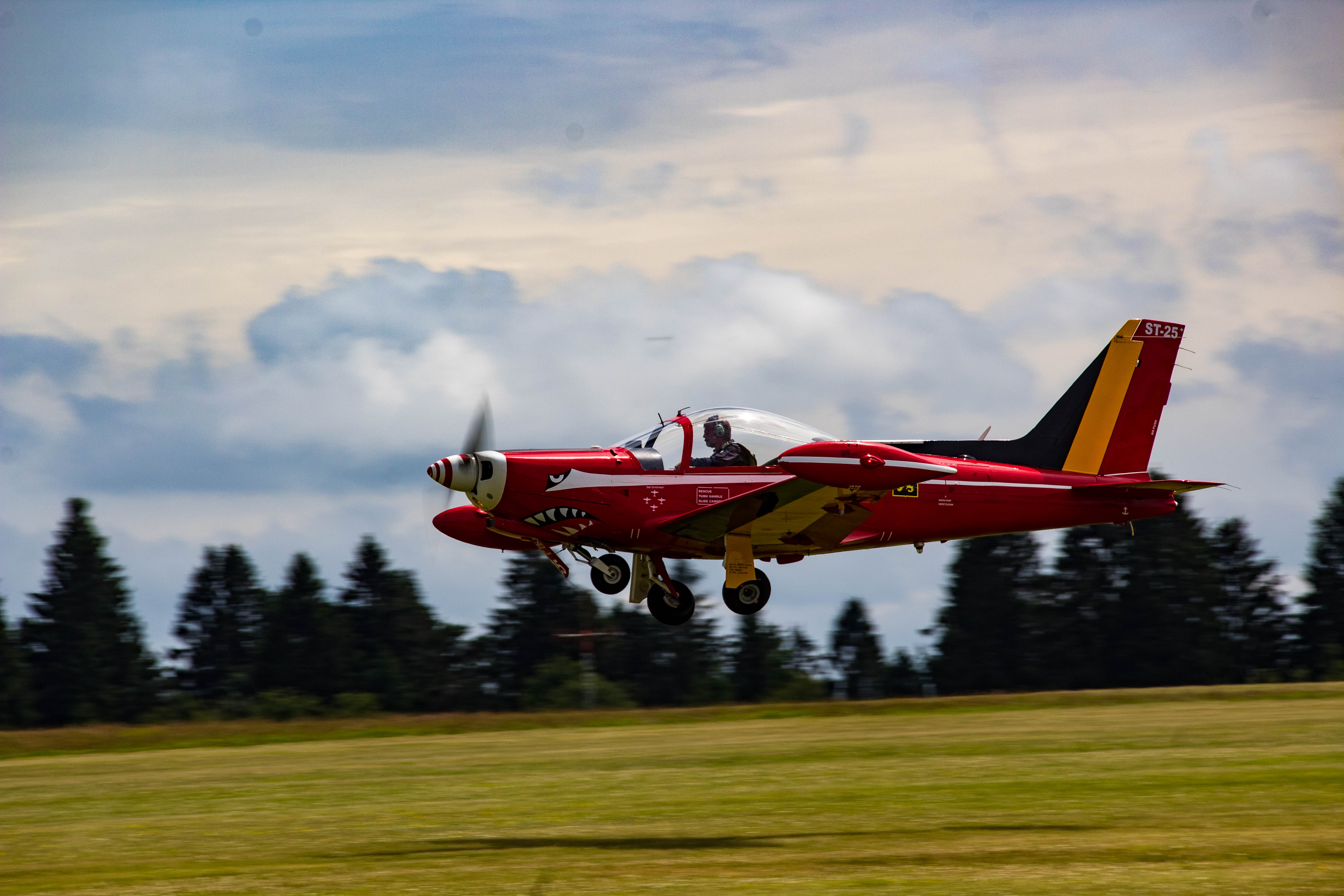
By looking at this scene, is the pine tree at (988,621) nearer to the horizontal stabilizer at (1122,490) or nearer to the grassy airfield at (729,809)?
the grassy airfield at (729,809)

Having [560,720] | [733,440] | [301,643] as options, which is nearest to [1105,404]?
[733,440]

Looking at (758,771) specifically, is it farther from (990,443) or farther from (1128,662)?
(1128,662)

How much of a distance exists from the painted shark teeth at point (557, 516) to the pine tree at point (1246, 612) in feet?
221

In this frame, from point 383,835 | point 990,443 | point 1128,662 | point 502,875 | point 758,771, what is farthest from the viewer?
point 1128,662

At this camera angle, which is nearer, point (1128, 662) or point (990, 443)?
point (990, 443)

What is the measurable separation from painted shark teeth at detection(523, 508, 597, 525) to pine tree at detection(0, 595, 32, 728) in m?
68.0

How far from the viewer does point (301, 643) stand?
87.1m

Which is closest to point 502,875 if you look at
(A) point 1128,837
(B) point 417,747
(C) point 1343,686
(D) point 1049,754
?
(A) point 1128,837

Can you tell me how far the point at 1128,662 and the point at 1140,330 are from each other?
60.0 meters

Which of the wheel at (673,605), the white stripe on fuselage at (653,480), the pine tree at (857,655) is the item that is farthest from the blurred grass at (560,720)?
the pine tree at (857,655)

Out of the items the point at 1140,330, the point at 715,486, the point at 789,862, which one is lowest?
the point at 789,862

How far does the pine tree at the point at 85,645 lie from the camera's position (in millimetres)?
81812

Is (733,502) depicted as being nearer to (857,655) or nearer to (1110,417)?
(1110,417)

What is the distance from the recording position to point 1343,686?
1548 inches
